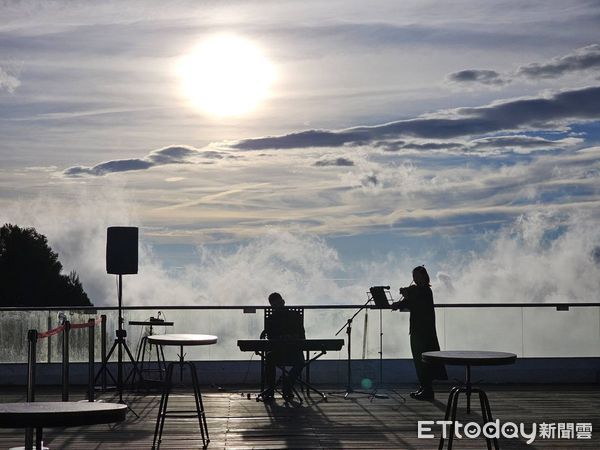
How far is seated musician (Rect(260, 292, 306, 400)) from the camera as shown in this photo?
1207cm

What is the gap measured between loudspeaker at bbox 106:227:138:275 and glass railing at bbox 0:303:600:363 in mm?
975

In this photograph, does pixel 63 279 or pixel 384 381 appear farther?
pixel 63 279

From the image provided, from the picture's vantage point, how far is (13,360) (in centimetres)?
1429

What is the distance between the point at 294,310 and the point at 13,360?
424 centimetres

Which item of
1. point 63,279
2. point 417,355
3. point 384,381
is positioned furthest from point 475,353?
point 63,279

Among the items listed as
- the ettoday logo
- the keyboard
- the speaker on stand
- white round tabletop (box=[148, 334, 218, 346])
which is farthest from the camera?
the speaker on stand

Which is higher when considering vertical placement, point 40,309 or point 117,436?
point 40,309

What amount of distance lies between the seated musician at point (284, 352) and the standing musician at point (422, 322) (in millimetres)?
1153

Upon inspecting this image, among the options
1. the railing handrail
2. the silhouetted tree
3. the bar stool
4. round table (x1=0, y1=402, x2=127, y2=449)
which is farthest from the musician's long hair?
the silhouetted tree

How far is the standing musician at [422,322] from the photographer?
1210cm

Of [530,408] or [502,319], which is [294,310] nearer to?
[530,408]

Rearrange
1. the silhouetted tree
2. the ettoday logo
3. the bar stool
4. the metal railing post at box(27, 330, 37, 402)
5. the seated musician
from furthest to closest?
the silhouetted tree → the bar stool → the seated musician → the ettoday logo → the metal railing post at box(27, 330, 37, 402)

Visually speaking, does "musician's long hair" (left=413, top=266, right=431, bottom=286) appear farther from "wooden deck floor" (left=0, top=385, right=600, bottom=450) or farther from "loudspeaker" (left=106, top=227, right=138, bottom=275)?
"loudspeaker" (left=106, top=227, right=138, bottom=275)

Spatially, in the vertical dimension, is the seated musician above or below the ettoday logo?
above
